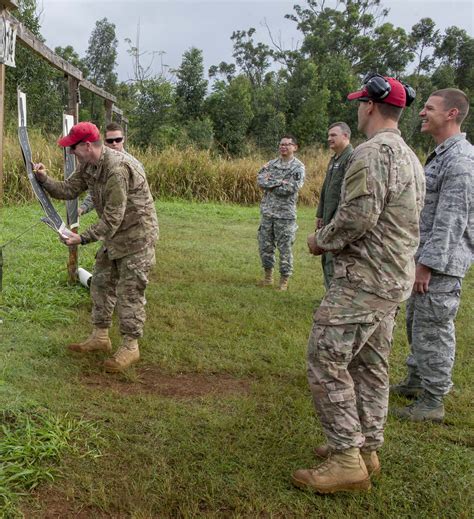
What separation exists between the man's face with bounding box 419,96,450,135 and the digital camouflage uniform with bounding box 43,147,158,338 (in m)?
2.14

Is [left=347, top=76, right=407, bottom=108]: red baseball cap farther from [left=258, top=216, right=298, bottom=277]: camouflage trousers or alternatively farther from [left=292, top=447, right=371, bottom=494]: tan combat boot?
[left=258, top=216, right=298, bottom=277]: camouflage trousers

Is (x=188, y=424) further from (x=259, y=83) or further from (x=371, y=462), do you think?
(x=259, y=83)

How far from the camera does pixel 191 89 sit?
23.5 m

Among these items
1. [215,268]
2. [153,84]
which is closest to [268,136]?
[153,84]

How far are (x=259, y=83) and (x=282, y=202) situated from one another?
3010 centimetres

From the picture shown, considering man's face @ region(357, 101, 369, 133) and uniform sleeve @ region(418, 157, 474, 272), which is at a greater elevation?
man's face @ region(357, 101, 369, 133)

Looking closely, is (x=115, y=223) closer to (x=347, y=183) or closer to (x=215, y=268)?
(x=347, y=183)

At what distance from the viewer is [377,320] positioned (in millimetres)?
2549

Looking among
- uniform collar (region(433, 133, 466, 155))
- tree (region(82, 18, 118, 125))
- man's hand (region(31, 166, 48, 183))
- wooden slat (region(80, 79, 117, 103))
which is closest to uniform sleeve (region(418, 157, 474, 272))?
uniform collar (region(433, 133, 466, 155))

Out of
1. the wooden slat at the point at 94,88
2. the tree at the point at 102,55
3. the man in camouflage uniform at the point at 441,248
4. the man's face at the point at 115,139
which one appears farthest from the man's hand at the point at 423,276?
the tree at the point at 102,55

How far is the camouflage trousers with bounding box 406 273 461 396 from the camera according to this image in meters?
3.36

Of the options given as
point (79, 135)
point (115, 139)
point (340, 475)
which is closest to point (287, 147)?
point (115, 139)

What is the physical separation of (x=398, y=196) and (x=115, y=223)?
2148 mm

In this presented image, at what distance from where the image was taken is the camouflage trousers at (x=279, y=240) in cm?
665
